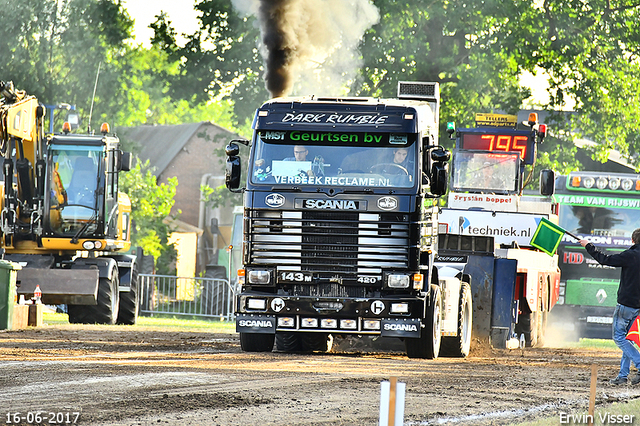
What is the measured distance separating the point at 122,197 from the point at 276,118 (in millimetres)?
10452

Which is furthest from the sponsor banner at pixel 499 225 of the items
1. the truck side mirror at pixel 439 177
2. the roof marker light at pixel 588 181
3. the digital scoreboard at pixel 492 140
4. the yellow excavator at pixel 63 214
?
the yellow excavator at pixel 63 214

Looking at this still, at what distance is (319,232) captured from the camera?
14.7 meters

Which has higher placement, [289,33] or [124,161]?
[289,33]

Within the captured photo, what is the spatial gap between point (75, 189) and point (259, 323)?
914 centimetres

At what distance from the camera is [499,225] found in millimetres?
21719

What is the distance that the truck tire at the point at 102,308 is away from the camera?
22734 millimetres

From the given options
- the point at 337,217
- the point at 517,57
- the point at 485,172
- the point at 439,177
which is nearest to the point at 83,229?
the point at 485,172

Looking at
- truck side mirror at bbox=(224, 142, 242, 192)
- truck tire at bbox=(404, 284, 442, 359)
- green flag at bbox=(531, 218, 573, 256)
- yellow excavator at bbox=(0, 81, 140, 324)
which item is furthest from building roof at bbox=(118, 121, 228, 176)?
truck side mirror at bbox=(224, 142, 242, 192)

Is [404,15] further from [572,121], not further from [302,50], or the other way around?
[302,50]

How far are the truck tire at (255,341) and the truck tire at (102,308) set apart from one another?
23.9ft

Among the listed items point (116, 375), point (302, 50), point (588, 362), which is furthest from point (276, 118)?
point (302, 50)

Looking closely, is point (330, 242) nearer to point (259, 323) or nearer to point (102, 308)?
point (259, 323)

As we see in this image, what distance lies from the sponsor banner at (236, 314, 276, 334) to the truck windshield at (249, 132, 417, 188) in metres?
1.84

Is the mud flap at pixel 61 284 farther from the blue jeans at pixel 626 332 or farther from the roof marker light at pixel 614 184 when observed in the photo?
the roof marker light at pixel 614 184
